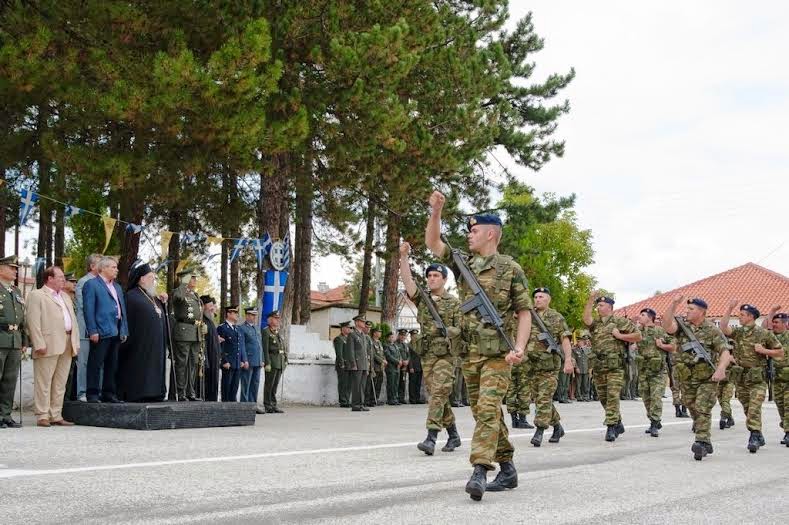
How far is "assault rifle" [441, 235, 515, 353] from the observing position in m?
6.60

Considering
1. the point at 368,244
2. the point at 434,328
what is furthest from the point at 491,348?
the point at 368,244

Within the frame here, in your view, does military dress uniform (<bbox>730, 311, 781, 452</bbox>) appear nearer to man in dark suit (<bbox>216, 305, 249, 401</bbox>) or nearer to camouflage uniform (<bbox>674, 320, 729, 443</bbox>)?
camouflage uniform (<bbox>674, 320, 729, 443</bbox>)

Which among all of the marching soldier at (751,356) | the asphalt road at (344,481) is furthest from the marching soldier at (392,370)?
the marching soldier at (751,356)

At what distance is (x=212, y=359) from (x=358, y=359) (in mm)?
5104

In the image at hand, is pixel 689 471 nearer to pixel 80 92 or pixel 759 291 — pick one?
pixel 80 92

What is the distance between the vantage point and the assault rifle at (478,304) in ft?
21.7

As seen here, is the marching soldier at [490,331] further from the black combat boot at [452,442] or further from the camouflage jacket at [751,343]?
the camouflage jacket at [751,343]

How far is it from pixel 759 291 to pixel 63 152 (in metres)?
52.5

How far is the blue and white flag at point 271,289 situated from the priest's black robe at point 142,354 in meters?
7.42

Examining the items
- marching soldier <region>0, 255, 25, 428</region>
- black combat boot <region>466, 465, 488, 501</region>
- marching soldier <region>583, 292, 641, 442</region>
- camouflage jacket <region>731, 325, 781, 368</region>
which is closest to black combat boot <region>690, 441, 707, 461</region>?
marching soldier <region>583, 292, 641, 442</region>

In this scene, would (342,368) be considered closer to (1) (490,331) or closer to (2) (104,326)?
(2) (104,326)

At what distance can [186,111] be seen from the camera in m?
16.1

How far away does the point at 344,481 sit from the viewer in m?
7.04

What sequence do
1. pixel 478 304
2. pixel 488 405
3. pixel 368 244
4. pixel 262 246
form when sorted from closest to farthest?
pixel 488 405
pixel 478 304
pixel 262 246
pixel 368 244
